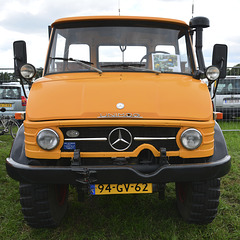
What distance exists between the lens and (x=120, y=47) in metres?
3.78

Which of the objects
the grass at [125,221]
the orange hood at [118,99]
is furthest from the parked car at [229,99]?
the orange hood at [118,99]

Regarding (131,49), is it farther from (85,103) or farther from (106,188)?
(106,188)

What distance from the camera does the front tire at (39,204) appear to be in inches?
116

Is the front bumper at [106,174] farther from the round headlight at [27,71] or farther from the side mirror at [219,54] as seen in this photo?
the side mirror at [219,54]

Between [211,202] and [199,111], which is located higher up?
[199,111]

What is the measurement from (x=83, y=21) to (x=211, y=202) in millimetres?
2656

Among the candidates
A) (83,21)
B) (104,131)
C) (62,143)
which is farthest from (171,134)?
(83,21)

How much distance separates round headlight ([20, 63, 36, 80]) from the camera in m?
3.40

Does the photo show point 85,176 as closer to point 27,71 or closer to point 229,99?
point 27,71

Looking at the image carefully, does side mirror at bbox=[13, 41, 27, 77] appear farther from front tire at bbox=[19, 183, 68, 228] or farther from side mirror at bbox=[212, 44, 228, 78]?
side mirror at bbox=[212, 44, 228, 78]

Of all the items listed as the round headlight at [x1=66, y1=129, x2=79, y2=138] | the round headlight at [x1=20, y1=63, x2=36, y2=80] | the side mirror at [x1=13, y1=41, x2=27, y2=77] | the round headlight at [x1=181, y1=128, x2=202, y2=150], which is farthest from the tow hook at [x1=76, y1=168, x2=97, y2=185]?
the side mirror at [x1=13, y1=41, x2=27, y2=77]

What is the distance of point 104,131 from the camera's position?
8.92ft

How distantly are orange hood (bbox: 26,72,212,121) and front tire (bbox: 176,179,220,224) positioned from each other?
0.75 m

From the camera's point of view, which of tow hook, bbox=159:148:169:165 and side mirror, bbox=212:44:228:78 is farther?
side mirror, bbox=212:44:228:78
